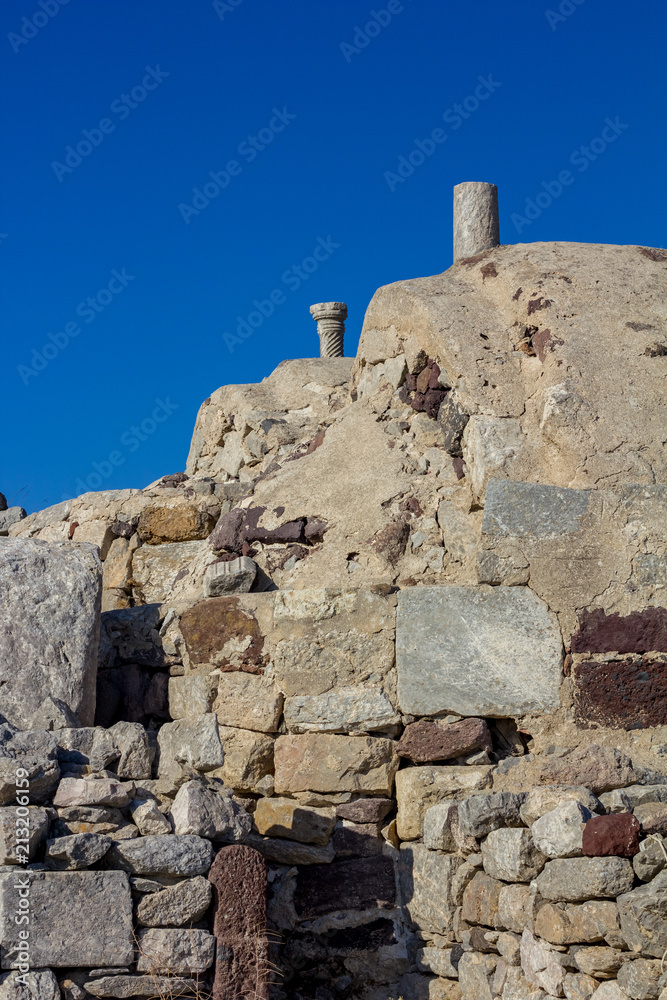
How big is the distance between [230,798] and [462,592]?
150 centimetres

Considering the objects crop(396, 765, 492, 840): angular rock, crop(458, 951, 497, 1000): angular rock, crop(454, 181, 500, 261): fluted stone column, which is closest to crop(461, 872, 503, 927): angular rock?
crop(458, 951, 497, 1000): angular rock

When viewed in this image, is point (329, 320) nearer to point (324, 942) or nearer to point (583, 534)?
point (583, 534)

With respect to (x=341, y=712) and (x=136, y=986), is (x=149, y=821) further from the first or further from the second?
(x=341, y=712)

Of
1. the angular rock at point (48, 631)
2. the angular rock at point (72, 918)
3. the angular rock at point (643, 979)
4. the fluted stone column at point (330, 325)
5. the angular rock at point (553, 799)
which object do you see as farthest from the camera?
the fluted stone column at point (330, 325)

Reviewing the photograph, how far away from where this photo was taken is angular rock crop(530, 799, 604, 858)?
14.0 ft

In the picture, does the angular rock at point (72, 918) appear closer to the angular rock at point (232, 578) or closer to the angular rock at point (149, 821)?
the angular rock at point (149, 821)

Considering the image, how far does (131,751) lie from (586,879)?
2.15 meters

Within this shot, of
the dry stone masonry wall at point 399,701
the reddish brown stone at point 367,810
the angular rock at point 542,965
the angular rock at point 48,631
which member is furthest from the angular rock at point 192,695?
the angular rock at point 542,965

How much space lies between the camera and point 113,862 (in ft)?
13.9

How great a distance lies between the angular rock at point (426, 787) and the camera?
16.7ft

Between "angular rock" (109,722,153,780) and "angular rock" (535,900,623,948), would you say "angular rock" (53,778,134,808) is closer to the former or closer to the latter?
"angular rock" (109,722,153,780)

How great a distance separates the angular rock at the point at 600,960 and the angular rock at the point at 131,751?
213 cm

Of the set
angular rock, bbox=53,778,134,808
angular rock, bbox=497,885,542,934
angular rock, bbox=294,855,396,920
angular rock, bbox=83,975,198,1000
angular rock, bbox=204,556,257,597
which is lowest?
angular rock, bbox=83,975,198,1000

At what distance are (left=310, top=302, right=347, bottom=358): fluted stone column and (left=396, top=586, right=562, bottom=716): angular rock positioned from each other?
16.8 ft
